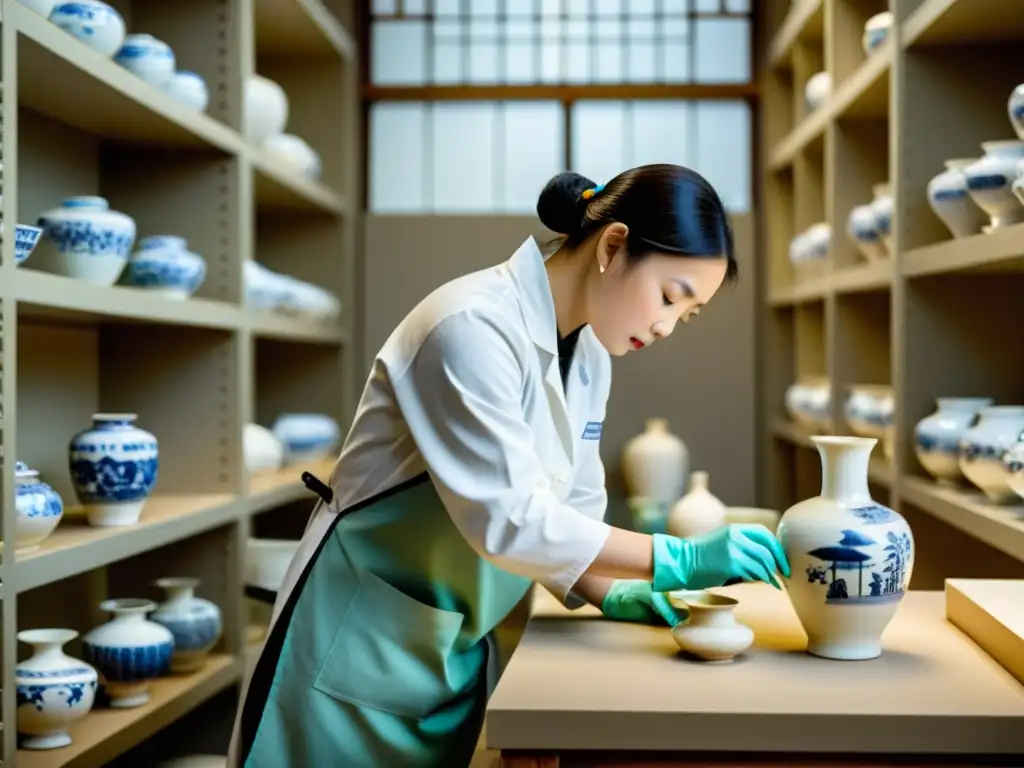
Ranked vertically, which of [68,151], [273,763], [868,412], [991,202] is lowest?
[273,763]

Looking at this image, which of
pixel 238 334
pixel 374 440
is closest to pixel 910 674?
pixel 374 440

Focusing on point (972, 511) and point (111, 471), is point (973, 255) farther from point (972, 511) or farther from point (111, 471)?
point (111, 471)

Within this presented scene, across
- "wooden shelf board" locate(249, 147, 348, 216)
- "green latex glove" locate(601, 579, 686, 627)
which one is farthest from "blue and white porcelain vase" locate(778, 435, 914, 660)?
"wooden shelf board" locate(249, 147, 348, 216)

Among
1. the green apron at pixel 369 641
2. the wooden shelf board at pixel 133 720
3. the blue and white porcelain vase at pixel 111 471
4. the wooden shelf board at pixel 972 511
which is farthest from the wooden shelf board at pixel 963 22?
the wooden shelf board at pixel 133 720

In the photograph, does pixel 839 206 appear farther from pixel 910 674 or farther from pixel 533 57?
pixel 910 674

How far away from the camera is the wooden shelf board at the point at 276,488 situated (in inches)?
127

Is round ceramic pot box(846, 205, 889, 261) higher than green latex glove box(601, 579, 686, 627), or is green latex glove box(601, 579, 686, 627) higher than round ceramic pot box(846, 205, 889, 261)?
round ceramic pot box(846, 205, 889, 261)

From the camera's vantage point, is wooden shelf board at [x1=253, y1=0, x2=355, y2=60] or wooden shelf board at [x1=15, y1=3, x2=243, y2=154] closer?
wooden shelf board at [x1=15, y1=3, x2=243, y2=154]

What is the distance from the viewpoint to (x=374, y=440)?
1629 mm

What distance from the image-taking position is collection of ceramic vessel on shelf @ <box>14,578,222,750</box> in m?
2.18

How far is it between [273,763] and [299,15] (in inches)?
109

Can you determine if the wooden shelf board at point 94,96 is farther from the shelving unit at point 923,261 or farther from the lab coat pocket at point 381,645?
the shelving unit at point 923,261

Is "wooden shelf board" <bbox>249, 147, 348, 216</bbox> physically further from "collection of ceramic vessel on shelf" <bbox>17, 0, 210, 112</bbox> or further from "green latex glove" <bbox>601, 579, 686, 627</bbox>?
"green latex glove" <bbox>601, 579, 686, 627</bbox>

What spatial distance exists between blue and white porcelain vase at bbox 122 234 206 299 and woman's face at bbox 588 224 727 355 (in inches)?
52.1
